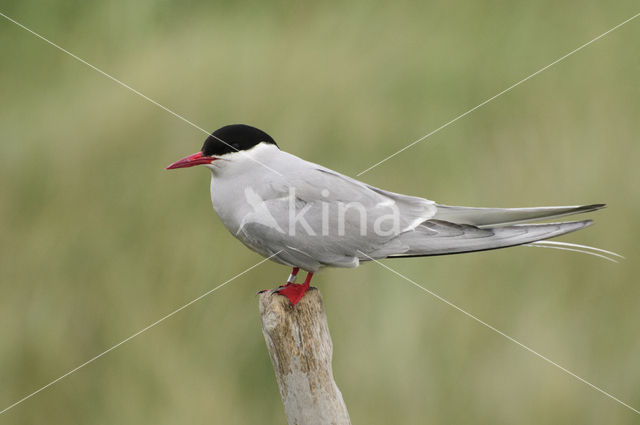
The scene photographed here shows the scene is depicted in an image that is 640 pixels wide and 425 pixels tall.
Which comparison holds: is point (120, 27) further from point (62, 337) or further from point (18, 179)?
point (62, 337)

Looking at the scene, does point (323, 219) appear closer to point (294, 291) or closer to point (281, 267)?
point (294, 291)

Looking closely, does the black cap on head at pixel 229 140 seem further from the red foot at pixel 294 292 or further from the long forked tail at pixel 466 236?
the long forked tail at pixel 466 236

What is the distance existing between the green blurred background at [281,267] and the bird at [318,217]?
91 cm

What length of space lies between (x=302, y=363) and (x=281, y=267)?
1.04 meters

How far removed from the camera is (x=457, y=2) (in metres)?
4.14

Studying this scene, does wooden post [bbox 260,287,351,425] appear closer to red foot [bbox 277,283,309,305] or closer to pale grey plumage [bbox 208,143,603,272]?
red foot [bbox 277,283,309,305]

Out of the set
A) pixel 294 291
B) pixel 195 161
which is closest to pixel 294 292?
pixel 294 291

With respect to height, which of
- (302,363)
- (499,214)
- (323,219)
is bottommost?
(302,363)

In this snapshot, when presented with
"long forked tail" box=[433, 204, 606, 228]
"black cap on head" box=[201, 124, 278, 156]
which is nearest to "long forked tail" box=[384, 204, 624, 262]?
"long forked tail" box=[433, 204, 606, 228]

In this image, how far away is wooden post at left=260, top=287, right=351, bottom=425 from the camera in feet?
6.91

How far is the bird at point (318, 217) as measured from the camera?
2.11 metres

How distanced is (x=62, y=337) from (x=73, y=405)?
1.01ft

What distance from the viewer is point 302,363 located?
2.10 meters

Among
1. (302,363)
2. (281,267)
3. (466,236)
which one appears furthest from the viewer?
(281,267)
